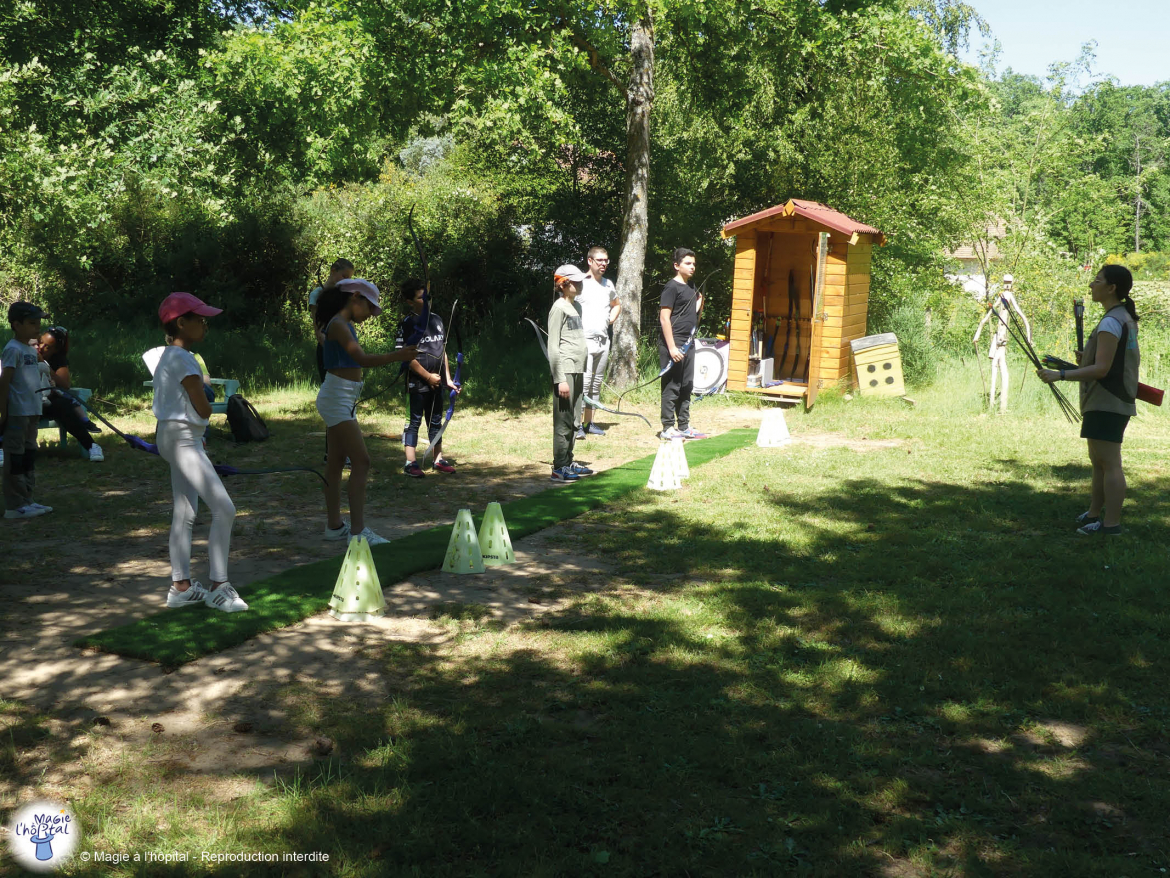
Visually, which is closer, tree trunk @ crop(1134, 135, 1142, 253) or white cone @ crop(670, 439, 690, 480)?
white cone @ crop(670, 439, 690, 480)

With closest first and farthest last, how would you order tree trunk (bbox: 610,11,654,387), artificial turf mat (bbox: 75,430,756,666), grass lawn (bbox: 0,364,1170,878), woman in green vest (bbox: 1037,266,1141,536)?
grass lawn (bbox: 0,364,1170,878), artificial turf mat (bbox: 75,430,756,666), woman in green vest (bbox: 1037,266,1141,536), tree trunk (bbox: 610,11,654,387)

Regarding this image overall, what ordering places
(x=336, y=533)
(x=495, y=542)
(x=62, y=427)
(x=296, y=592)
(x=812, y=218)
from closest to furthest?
(x=296, y=592) < (x=495, y=542) < (x=336, y=533) < (x=62, y=427) < (x=812, y=218)

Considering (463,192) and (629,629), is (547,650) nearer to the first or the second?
(629,629)

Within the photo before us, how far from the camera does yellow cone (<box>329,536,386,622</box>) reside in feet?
18.2

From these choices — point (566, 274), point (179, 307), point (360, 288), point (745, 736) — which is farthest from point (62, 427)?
point (745, 736)

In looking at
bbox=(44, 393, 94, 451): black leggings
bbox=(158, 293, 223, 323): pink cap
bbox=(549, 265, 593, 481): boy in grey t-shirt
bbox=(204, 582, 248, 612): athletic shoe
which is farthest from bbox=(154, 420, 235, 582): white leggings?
bbox=(44, 393, 94, 451): black leggings

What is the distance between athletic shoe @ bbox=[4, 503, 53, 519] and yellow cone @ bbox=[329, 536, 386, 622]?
139 inches

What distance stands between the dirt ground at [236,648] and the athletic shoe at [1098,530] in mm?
3560

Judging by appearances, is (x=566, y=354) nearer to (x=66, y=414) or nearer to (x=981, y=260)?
(x=66, y=414)

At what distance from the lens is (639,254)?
15398 mm

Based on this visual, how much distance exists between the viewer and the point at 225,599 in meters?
5.52

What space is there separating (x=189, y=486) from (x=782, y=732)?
3252 mm

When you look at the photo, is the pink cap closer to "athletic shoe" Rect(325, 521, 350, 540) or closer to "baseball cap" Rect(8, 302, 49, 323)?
"athletic shoe" Rect(325, 521, 350, 540)

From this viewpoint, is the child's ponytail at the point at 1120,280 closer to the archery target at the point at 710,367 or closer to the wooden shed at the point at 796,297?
the wooden shed at the point at 796,297
